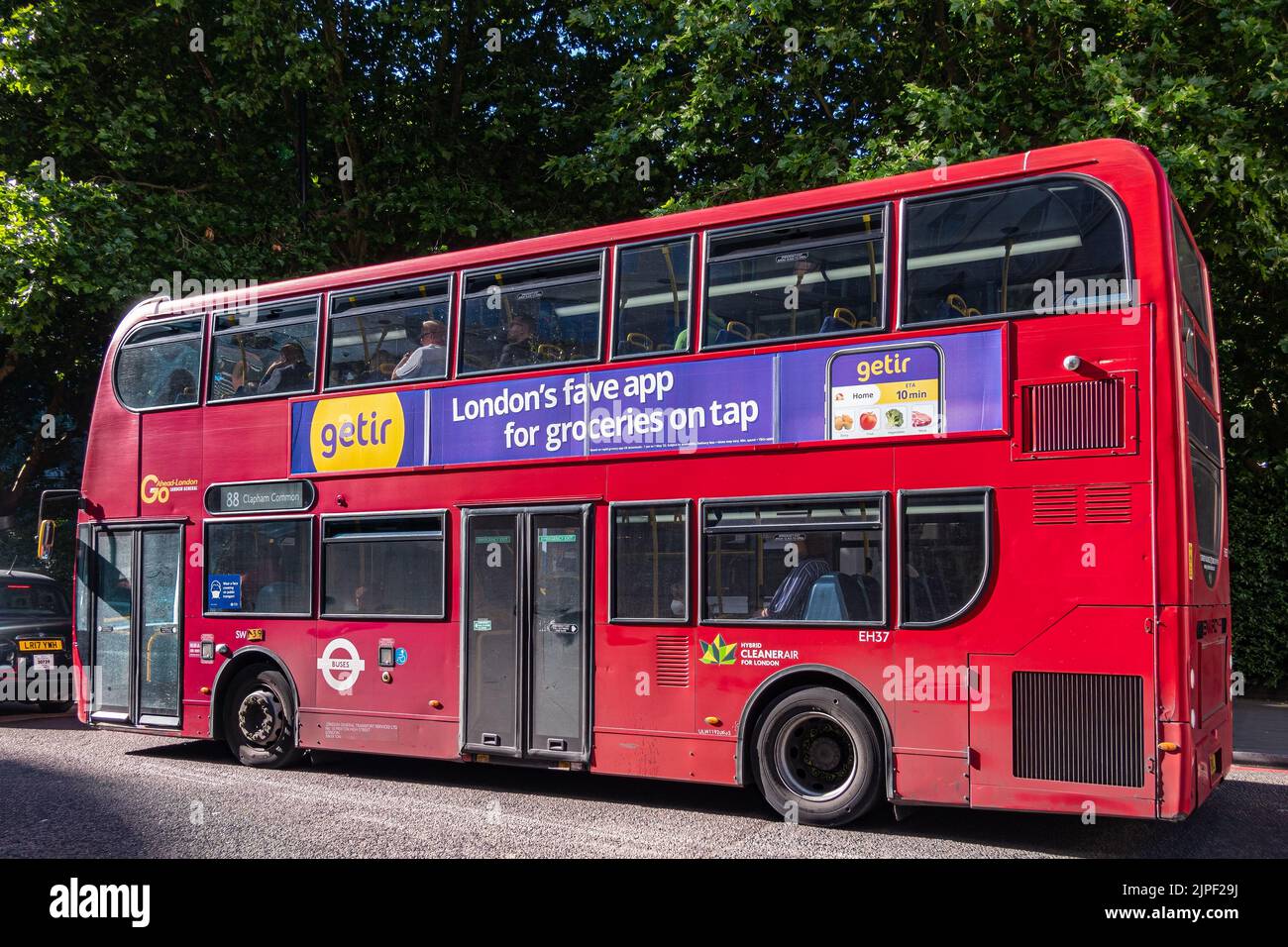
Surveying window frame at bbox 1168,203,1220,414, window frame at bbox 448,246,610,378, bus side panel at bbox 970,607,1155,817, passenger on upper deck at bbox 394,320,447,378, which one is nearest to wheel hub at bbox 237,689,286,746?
passenger on upper deck at bbox 394,320,447,378

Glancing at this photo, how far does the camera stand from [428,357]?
9914 mm

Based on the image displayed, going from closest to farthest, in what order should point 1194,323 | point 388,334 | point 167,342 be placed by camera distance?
1. point 1194,323
2. point 388,334
3. point 167,342

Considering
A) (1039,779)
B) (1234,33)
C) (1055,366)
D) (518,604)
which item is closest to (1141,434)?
(1055,366)

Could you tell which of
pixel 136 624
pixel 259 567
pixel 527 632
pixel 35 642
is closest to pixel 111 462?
pixel 136 624

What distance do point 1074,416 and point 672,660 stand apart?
10.5 feet

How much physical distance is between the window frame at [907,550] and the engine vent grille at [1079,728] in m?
0.52

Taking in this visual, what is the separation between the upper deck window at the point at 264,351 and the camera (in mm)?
10672

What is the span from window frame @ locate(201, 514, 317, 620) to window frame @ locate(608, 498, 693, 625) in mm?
3091

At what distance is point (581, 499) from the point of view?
29.8ft

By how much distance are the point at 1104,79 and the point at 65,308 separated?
603 inches

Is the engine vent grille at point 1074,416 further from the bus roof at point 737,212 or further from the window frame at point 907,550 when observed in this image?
the bus roof at point 737,212

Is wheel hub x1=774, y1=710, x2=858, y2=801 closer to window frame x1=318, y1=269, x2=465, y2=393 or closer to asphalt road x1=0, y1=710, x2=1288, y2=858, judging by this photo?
asphalt road x1=0, y1=710, x2=1288, y2=858

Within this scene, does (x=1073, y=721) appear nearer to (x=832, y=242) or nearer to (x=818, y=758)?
(x=818, y=758)

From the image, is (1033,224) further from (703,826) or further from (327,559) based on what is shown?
(327,559)
